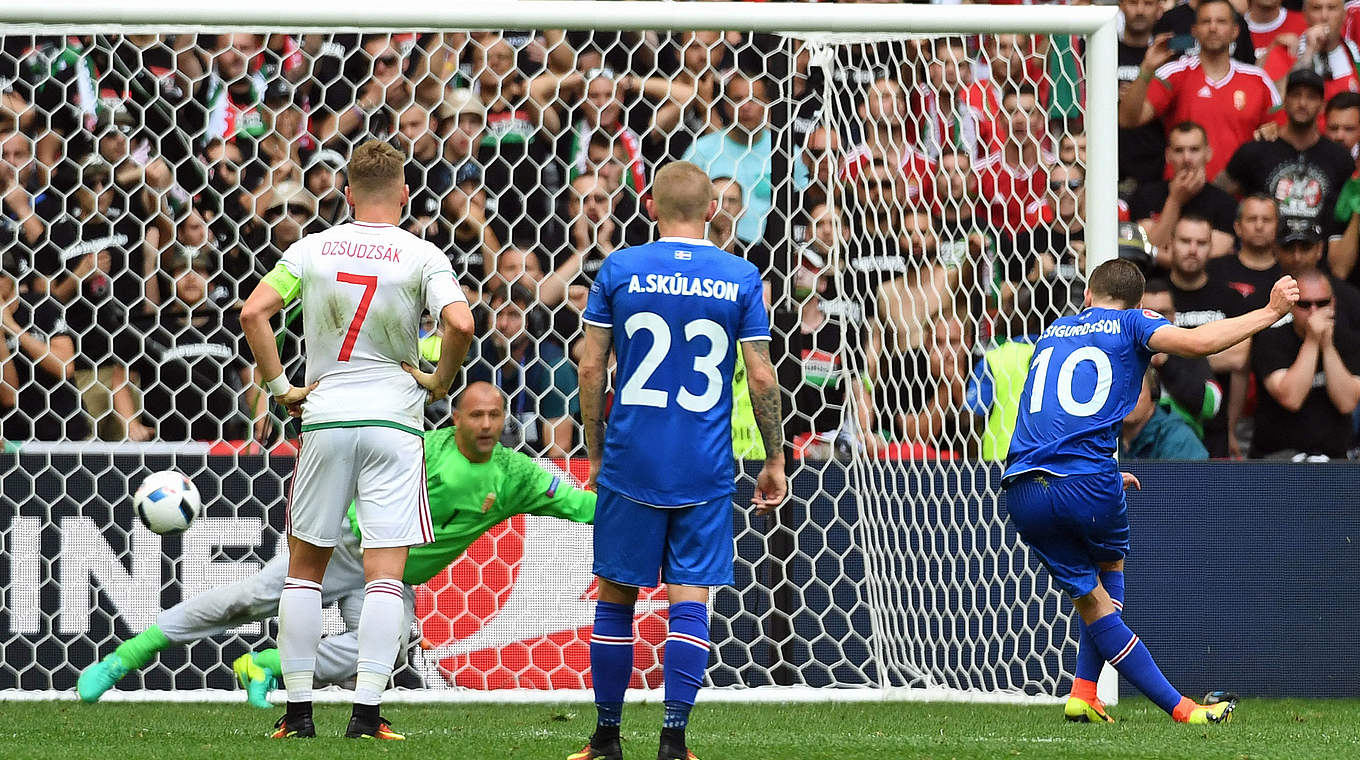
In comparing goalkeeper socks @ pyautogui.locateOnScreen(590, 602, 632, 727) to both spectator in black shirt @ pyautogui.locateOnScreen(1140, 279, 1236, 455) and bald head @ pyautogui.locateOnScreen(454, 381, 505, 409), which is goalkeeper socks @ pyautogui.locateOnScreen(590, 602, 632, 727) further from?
spectator in black shirt @ pyautogui.locateOnScreen(1140, 279, 1236, 455)

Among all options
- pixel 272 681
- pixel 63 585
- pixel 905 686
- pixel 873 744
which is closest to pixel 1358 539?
pixel 905 686

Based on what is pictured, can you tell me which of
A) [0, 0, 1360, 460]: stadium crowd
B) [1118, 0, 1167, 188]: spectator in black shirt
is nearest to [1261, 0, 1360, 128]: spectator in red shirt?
[1118, 0, 1167, 188]: spectator in black shirt

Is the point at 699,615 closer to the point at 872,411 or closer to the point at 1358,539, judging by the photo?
the point at 872,411

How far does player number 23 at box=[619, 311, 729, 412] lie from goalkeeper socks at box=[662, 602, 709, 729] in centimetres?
52

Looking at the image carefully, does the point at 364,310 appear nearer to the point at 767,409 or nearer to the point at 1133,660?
the point at 767,409

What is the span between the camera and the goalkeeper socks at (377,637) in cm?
469

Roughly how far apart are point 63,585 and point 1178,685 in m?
4.78

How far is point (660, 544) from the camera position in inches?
167

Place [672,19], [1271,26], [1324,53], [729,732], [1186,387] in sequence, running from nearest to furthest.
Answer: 1. [729,732]
2. [672,19]
3. [1186,387]
4. [1324,53]
5. [1271,26]

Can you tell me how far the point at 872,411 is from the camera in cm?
724

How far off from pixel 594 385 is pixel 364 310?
32.9 inches

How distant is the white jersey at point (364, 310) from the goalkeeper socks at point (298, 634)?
0.49 m

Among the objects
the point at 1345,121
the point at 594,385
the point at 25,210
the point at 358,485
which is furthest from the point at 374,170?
the point at 1345,121

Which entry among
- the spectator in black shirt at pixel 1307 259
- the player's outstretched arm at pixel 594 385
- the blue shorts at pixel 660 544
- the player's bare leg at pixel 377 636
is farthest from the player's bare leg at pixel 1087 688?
the spectator in black shirt at pixel 1307 259
